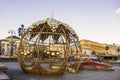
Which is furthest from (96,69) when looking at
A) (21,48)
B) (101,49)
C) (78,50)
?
(101,49)

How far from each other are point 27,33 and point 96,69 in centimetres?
779

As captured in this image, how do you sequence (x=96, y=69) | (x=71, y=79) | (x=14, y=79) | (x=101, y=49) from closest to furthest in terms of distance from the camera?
(x=14, y=79) → (x=71, y=79) → (x=96, y=69) → (x=101, y=49)

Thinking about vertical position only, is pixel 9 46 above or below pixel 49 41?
above

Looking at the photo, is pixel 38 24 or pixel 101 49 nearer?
pixel 38 24

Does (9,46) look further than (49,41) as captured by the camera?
Yes

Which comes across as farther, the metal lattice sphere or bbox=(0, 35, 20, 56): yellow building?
bbox=(0, 35, 20, 56): yellow building

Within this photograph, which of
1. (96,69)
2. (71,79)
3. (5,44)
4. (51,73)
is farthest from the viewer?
(5,44)

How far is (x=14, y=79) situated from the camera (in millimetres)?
9656

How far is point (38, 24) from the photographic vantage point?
506 inches

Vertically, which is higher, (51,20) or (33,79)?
(51,20)

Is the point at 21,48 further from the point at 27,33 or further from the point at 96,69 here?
the point at 96,69

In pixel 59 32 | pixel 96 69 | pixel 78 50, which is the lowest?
pixel 96 69

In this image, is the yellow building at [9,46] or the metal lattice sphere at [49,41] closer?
the metal lattice sphere at [49,41]

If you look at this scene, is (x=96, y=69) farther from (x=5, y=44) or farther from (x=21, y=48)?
(x=5, y=44)
